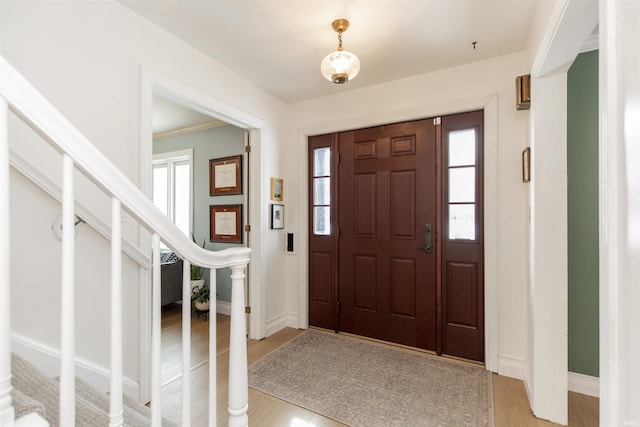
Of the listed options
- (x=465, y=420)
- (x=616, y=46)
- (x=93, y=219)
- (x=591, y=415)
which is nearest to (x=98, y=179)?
(x=93, y=219)

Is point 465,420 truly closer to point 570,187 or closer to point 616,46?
point 570,187

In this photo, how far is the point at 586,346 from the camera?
80.2 inches

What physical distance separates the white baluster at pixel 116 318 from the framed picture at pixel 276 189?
237 centimetres

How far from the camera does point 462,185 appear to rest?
2.55 m

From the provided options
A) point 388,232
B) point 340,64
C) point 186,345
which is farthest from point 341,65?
point 186,345

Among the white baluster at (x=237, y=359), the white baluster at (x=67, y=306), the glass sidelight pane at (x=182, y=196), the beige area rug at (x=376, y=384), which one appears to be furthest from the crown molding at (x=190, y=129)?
the white baluster at (x=67, y=306)

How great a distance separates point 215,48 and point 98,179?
1993 mm

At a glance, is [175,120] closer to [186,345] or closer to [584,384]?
[186,345]

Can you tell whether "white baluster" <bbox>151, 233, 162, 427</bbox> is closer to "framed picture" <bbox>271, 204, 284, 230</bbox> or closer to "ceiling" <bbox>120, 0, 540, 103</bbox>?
"ceiling" <bbox>120, 0, 540, 103</bbox>

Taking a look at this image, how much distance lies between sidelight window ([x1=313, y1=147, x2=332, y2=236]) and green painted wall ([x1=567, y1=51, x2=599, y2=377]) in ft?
6.71

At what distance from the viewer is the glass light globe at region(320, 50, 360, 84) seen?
5.97 ft

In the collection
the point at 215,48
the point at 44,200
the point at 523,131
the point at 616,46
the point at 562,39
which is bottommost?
the point at 44,200

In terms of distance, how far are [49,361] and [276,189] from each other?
86.9 inches

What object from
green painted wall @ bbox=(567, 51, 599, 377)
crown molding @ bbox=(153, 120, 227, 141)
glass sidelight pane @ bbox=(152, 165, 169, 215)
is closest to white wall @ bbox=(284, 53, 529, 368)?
green painted wall @ bbox=(567, 51, 599, 377)
